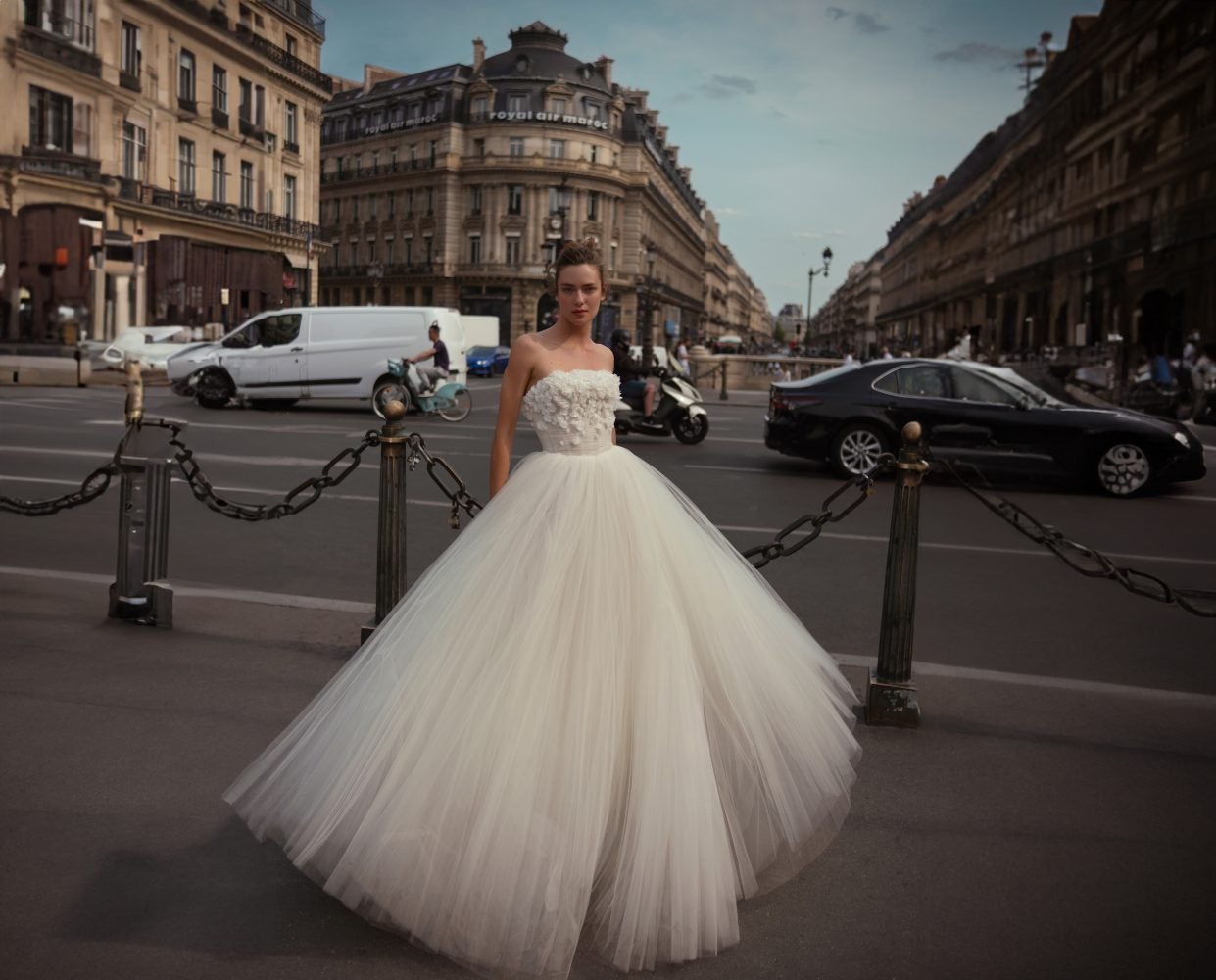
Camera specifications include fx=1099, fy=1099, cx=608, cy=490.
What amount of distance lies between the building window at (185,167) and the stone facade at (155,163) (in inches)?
2.6

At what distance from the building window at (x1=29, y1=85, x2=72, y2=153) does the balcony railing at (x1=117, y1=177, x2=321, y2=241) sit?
7.30ft

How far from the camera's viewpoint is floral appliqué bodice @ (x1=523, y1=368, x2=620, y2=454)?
3.10 meters

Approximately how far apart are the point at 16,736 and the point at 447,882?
223cm

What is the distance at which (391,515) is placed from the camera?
4.93 metres

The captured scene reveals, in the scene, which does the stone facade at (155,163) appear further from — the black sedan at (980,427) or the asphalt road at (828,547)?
the black sedan at (980,427)

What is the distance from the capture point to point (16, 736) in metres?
3.88

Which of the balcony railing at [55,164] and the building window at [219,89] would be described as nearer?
the balcony railing at [55,164]

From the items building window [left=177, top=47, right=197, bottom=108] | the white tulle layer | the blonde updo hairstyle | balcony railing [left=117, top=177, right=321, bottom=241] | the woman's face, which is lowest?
the white tulle layer

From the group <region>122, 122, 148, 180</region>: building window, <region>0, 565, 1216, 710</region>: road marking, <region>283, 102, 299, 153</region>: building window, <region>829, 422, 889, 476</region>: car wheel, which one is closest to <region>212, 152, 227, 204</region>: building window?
<region>122, 122, 148, 180</region>: building window

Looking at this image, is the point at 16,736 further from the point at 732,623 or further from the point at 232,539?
the point at 232,539

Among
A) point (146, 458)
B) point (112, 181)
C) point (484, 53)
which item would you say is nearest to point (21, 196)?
point (112, 181)

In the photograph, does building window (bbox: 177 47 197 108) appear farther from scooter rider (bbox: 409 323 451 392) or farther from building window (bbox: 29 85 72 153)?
scooter rider (bbox: 409 323 451 392)

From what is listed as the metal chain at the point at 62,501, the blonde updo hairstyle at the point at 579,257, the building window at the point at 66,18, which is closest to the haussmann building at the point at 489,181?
the building window at the point at 66,18

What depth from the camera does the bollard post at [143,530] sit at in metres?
5.28
